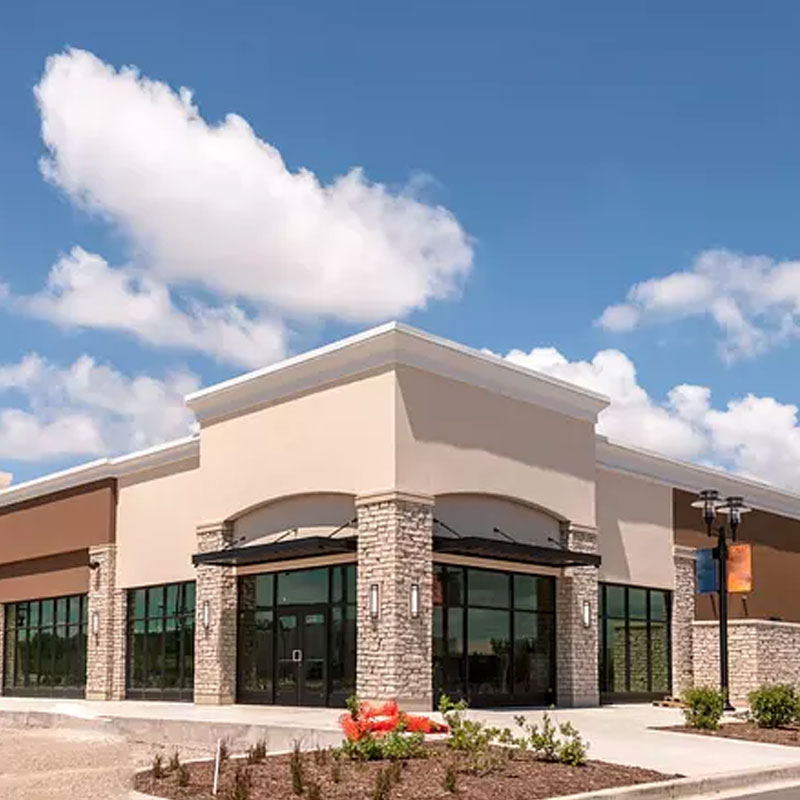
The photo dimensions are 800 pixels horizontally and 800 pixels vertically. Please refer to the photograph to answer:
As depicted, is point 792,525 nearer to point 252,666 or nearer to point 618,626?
point 618,626

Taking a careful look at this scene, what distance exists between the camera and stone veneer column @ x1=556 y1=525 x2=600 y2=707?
1126 inches

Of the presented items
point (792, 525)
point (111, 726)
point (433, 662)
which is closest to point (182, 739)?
point (111, 726)

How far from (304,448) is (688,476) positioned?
1256 centimetres

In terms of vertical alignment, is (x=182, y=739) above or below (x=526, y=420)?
below

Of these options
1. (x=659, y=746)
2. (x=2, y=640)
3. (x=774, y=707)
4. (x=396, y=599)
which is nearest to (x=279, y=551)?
(x=396, y=599)

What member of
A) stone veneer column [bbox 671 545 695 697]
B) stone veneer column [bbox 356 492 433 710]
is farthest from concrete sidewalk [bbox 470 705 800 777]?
stone veneer column [bbox 671 545 695 697]

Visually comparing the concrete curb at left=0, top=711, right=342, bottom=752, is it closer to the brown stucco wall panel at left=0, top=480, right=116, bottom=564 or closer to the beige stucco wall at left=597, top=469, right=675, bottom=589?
the brown stucco wall panel at left=0, top=480, right=116, bottom=564

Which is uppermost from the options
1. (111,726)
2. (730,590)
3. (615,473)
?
(615,473)

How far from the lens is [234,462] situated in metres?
29.2

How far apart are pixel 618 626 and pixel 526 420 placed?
7009 millimetres

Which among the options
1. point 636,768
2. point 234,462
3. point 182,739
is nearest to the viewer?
point 636,768

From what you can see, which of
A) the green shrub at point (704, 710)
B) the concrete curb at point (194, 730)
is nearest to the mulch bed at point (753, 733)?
the green shrub at point (704, 710)

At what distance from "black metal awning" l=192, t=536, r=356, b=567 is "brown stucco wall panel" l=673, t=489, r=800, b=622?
11880 millimetres

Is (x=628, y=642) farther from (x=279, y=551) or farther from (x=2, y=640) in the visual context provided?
(x=2, y=640)
